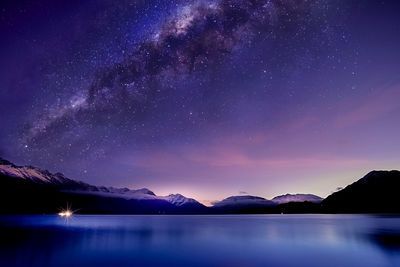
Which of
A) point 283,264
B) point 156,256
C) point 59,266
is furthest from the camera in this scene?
point 156,256

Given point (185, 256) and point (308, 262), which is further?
point (185, 256)

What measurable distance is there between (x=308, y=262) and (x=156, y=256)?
1501 centimetres

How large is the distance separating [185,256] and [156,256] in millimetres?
3035

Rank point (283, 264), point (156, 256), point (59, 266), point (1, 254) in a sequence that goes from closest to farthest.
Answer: point (59, 266)
point (283, 264)
point (1, 254)
point (156, 256)

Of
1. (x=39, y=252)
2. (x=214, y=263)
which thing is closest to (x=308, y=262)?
(x=214, y=263)

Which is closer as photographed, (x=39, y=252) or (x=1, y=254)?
(x=1, y=254)

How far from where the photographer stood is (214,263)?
1014 inches

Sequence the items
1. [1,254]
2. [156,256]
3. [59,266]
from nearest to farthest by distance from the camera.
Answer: [59,266], [1,254], [156,256]

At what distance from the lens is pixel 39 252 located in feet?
102

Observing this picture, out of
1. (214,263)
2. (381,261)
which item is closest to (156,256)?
(214,263)

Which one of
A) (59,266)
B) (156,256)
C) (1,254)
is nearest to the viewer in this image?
(59,266)

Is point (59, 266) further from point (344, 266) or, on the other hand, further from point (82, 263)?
point (344, 266)

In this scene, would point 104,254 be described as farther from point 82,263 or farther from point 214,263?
point 214,263

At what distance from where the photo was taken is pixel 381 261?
26094 mm
